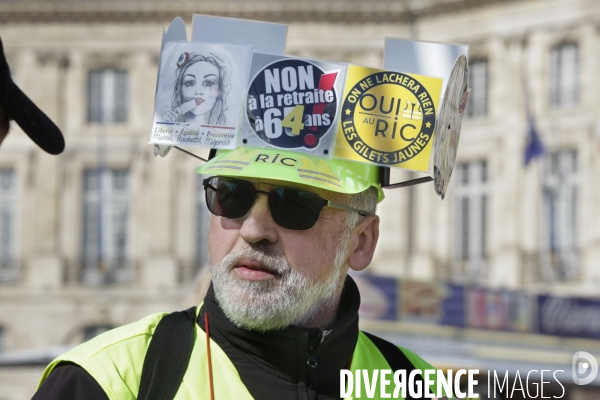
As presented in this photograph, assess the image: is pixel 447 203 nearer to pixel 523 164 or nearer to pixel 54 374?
pixel 523 164

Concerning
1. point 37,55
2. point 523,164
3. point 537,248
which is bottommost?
point 537,248

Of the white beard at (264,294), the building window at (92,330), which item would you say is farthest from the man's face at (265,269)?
the building window at (92,330)

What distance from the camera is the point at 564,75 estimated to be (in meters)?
25.8

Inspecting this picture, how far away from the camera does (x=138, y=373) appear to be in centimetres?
258

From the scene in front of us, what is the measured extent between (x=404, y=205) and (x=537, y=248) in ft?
12.3

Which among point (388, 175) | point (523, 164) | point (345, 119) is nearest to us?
point (345, 119)

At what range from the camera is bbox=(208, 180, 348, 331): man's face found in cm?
279

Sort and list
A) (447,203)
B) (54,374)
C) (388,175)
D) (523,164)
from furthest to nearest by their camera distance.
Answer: (447,203) < (523,164) < (388,175) < (54,374)

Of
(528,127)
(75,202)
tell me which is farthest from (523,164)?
(75,202)

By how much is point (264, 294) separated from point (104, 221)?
26396mm

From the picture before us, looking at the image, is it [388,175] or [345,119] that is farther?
[388,175]

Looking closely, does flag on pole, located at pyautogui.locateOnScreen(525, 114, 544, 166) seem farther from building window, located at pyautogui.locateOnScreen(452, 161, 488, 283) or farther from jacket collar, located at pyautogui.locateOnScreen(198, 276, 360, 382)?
jacket collar, located at pyautogui.locateOnScreen(198, 276, 360, 382)

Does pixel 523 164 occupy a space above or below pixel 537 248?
above

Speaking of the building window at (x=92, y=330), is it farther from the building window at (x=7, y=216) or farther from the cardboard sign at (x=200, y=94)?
the cardboard sign at (x=200, y=94)
